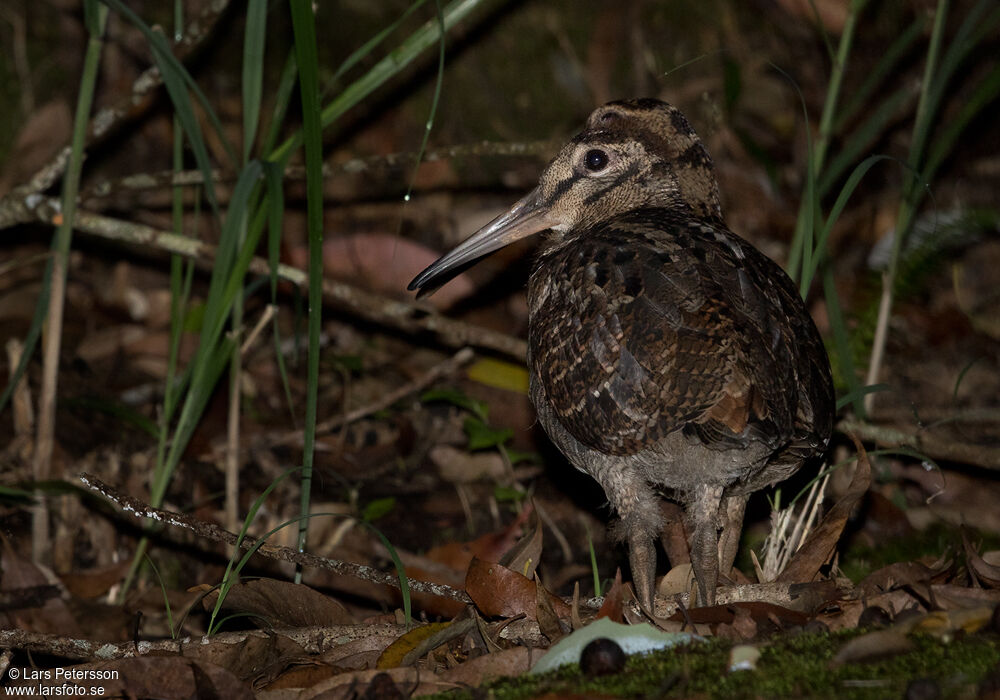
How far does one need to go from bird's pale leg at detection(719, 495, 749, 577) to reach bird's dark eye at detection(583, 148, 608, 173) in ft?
5.12

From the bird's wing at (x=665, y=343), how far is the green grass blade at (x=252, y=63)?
1.55 meters

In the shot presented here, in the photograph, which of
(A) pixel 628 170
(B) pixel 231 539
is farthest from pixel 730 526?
(B) pixel 231 539

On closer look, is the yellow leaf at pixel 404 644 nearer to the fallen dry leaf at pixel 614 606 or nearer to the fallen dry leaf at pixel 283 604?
the fallen dry leaf at pixel 283 604

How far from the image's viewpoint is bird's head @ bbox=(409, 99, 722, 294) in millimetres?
4848

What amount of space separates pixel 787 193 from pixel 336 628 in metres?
5.41

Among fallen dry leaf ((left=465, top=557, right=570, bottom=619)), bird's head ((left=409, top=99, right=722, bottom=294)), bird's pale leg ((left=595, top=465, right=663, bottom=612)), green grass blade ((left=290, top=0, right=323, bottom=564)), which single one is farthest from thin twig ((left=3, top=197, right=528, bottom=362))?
fallen dry leaf ((left=465, top=557, right=570, bottom=619))

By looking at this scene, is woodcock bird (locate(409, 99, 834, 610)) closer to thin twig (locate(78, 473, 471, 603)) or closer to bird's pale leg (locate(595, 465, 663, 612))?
bird's pale leg (locate(595, 465, 663, 612))

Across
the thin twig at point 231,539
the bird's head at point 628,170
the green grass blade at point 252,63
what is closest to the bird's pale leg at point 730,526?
the thin twig at point 231,539

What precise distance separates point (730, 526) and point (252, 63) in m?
2.83

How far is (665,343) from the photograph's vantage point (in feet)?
12.4

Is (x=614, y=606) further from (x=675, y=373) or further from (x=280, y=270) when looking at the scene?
(x=280, y=270)

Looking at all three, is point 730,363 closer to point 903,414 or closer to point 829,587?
point 829,587

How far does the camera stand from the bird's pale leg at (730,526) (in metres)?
4.43

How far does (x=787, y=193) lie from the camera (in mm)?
8109
